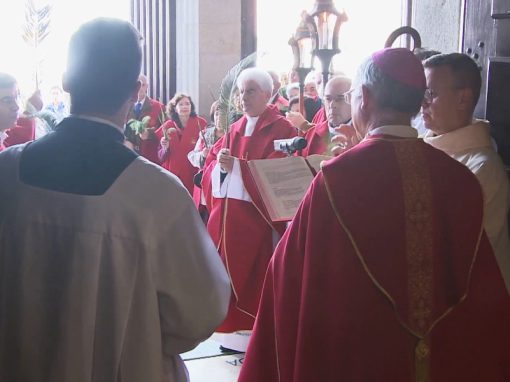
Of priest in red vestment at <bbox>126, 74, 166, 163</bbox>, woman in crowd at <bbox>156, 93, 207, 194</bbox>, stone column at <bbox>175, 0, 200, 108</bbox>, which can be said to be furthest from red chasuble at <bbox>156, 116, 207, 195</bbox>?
stone column at <bbox>175, 0, 200, 108</bbox>

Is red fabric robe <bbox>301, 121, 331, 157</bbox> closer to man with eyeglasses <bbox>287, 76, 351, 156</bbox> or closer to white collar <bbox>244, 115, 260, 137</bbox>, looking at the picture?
man with eyeglasses <bbox>287, 76, 351, 156</bbox>

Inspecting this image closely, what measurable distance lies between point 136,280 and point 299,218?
2.06 ft

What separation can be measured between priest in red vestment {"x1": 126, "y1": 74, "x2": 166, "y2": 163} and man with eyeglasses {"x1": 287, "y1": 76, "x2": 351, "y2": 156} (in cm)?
272

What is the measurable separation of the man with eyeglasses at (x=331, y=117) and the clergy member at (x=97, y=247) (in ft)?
8.01

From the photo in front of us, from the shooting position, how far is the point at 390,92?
198cm

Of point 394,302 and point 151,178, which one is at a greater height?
point 151,178

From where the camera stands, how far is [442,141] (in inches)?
99.0

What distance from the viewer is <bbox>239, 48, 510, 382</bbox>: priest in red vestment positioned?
6.53 ft

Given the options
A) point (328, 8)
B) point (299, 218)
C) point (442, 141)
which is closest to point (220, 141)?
point (328, 8)

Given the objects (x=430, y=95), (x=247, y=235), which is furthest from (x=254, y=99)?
(x=430, y=95)

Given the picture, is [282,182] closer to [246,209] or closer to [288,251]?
[246,209]

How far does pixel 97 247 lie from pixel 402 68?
0.99 meters

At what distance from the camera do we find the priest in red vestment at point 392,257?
199 cm

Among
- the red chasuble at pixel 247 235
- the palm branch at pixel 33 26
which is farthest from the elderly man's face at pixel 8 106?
the palm branch at pixel 33 26
